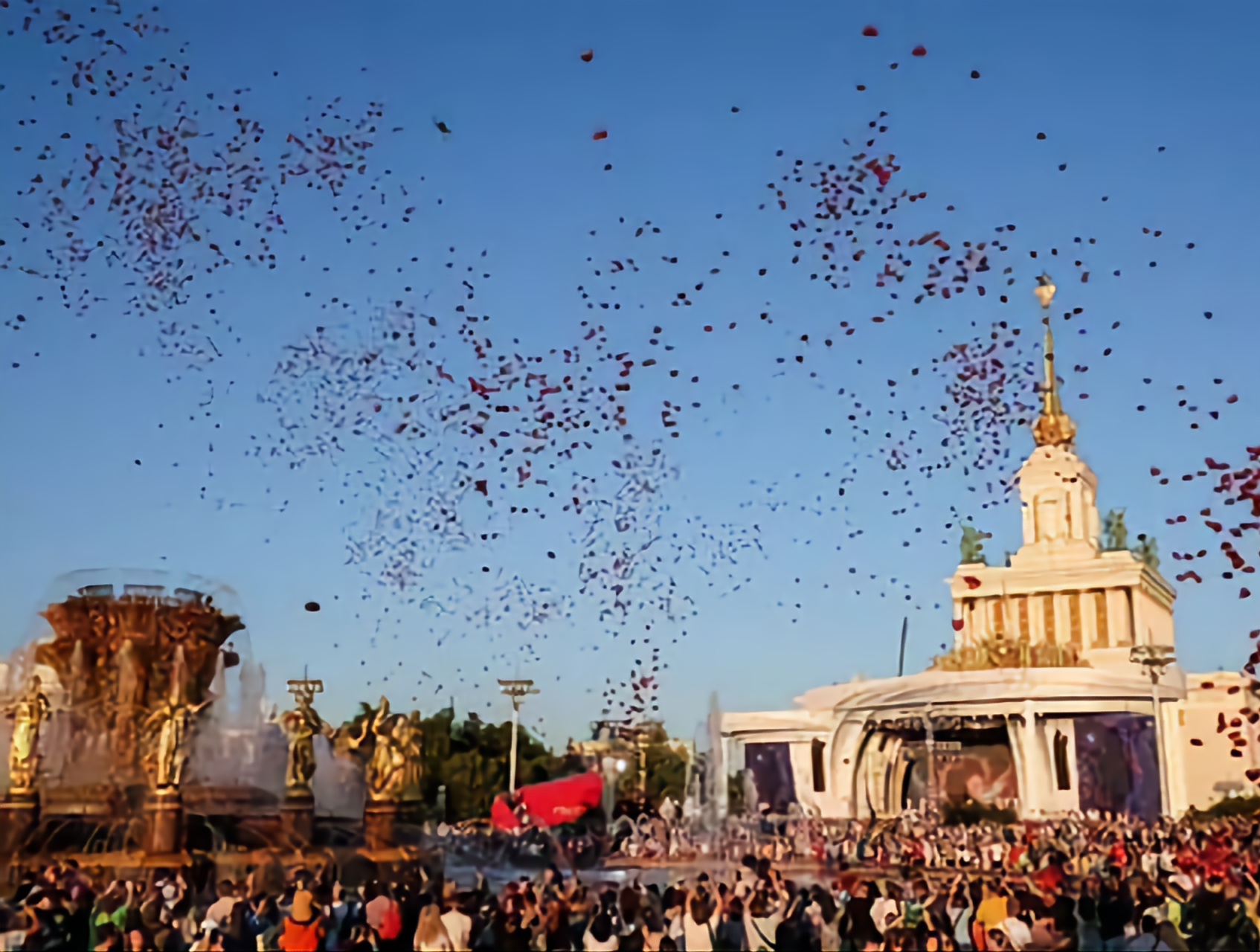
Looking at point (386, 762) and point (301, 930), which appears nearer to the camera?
point (301, 930)

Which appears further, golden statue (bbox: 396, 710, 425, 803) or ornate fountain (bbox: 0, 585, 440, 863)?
golden statue (bbox: 396, 710, 425, 803)

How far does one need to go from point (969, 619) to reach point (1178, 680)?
64.8 feet

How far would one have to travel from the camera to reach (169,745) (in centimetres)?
2138

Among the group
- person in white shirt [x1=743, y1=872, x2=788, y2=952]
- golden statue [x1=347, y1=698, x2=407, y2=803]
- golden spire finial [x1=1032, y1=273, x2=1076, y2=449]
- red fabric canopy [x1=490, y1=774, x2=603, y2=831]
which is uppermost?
golden spire finial [x1=1032, y1=273, x2=1076, y2=449]

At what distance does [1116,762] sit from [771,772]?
1622 cm

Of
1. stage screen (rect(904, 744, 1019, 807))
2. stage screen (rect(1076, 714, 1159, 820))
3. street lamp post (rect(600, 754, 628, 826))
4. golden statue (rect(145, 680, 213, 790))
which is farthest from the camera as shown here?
street lamp post (rect(600, 754, 628, 826))

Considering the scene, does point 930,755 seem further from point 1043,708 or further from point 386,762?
point 386,762

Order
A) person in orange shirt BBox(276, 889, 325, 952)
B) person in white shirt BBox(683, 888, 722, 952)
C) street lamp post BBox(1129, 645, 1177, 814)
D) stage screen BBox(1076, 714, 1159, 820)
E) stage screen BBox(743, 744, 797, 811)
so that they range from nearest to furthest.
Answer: person in orange shirt BBox(276, 889, 325, 952) → person in white shirt BBox(683, 888, 722, 952) → street lamp post BBox(1129, 645, 1177, 814) → stage screen BBox(1076, 714, 1159, 820) → stage screen BBox(743, 744, 797, 811)

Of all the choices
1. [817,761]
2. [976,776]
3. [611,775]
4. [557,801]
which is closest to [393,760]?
[557,801]

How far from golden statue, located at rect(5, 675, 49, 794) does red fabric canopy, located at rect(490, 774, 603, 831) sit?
21987 mm

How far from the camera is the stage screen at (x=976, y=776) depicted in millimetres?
64500

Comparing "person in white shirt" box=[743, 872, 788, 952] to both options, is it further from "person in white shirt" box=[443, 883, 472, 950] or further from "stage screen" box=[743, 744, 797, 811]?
"stage screen" box=[743, 744, 797, 811]

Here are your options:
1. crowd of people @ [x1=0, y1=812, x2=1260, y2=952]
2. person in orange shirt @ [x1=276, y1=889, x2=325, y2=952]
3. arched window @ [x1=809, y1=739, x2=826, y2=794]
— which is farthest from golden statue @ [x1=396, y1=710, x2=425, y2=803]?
arched window @ [x1=809, y1=739, x2=826, y2=794]

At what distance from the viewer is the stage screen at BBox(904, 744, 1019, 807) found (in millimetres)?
64500
